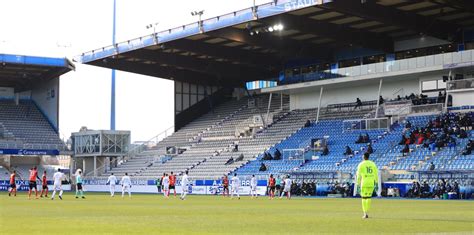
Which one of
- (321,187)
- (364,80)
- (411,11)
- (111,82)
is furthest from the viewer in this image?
(111,82)

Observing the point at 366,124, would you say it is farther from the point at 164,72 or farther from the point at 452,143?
the point at 164,72

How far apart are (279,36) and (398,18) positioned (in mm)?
12025

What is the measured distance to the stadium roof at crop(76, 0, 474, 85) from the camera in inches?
2061

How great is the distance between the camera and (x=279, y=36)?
62688 mm

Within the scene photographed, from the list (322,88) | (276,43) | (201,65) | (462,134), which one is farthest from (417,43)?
(201,65)

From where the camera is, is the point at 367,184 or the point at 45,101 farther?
the point at 45,101

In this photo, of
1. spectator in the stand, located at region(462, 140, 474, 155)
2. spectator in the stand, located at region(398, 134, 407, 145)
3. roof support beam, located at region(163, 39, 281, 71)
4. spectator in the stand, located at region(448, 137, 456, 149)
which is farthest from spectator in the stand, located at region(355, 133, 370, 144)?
roof support beam, located at region(163, 39, 281, 71)

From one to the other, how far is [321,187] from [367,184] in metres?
29.8

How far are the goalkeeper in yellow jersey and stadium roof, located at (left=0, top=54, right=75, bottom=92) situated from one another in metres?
58.6

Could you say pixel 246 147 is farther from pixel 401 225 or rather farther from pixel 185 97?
pixel 401 225

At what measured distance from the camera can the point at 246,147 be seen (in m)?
67.0

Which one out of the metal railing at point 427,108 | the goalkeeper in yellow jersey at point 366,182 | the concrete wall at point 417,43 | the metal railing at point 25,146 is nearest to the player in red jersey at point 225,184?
the metal railing at point 427,108

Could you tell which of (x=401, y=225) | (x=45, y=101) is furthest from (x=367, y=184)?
(x=45, y=101)

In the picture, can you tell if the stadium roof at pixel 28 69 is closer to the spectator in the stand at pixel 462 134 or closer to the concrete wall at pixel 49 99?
the concrete wall at pixel 49 99
